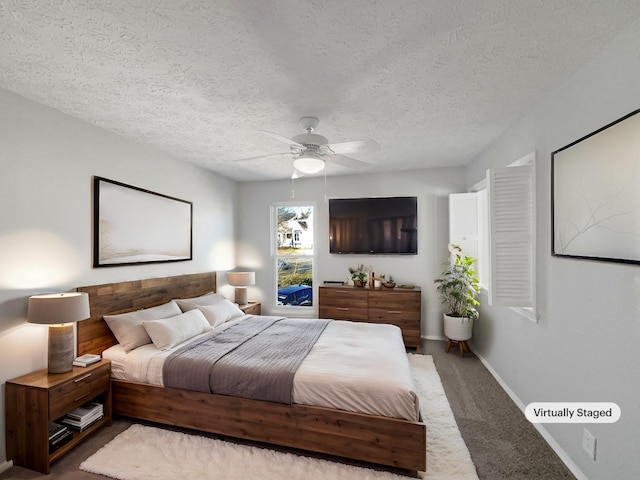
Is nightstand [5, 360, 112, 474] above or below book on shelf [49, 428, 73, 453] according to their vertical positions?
above

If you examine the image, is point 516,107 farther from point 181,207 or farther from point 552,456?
point 181,207

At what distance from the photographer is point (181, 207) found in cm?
396

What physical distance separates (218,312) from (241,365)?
137 centimetres

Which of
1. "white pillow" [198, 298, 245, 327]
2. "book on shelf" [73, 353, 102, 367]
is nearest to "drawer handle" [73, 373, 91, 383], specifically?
"book on shelf" [73, 353, 102, 367]

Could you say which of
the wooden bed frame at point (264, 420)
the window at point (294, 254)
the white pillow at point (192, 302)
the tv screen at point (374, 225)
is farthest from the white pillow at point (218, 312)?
the tv screen at point (374, 225)

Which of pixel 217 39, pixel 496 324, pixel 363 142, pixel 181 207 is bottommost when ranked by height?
pixel 496 324

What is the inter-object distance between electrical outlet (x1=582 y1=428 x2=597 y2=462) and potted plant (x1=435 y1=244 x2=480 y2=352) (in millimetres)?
1959

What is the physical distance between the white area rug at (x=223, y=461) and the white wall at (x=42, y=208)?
2.55 ft

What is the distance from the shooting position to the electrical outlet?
1750 millimetres

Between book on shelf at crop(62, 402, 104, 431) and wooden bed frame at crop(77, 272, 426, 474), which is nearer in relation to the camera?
wooden bed frame at crop(77, 272, 426, 474)

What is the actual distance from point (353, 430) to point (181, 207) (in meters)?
3.31

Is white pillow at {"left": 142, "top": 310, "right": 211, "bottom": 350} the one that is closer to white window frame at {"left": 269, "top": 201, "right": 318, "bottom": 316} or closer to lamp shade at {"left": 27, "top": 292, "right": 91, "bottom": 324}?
lamp shade at {"left": 27, "top": 292, "right": 91, "bottom": 324}

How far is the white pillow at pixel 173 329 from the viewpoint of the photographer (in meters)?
2.73

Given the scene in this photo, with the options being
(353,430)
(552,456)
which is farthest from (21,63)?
(552,456)
